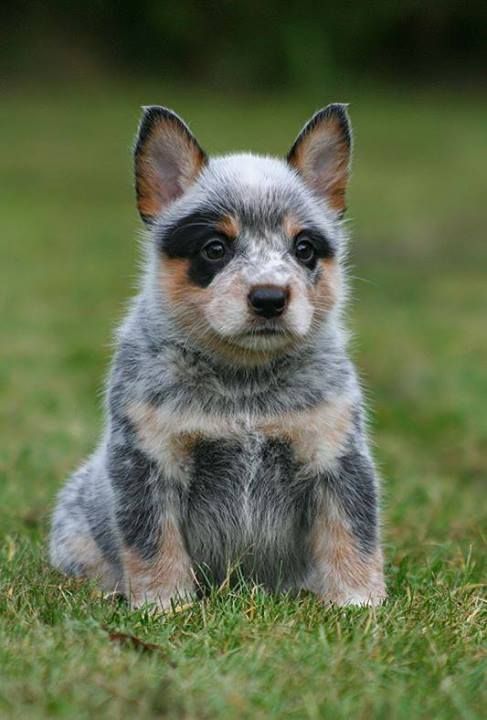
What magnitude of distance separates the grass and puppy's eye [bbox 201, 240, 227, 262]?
1189mm

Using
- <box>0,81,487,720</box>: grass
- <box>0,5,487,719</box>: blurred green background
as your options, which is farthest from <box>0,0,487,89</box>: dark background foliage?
<box>0,81,487,720</box>: grass

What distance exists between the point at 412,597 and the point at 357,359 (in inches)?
253

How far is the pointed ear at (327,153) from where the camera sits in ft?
17.2

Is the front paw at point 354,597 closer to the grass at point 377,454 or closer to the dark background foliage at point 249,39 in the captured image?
the grass at point 377,454

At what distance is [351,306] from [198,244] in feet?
3.96

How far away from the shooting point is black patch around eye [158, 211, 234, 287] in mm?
4859

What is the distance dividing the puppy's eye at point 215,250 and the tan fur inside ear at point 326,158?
59cm

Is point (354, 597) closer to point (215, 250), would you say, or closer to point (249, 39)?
point (215, 250)

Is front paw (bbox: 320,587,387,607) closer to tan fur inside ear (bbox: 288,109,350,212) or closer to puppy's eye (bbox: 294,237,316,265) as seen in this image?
puppy's eye (bbox: 294,237,316,265)

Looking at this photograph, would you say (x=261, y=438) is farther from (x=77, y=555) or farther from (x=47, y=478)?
(x=47, y=478)

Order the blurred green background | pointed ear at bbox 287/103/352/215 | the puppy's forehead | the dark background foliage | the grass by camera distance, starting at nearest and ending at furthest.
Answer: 1. the grass
2. the blurred green background
3. the puppy's forehead
4. pointed ear at bbox 287/103/352/215
5. the dark background foliage

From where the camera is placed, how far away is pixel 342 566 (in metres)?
4.91

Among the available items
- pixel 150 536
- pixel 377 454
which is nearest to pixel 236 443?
pixel 150 536

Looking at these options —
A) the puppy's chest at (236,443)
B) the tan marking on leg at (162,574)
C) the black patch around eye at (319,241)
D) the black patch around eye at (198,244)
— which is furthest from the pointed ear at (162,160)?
the tan marking on leg at (162,574)
